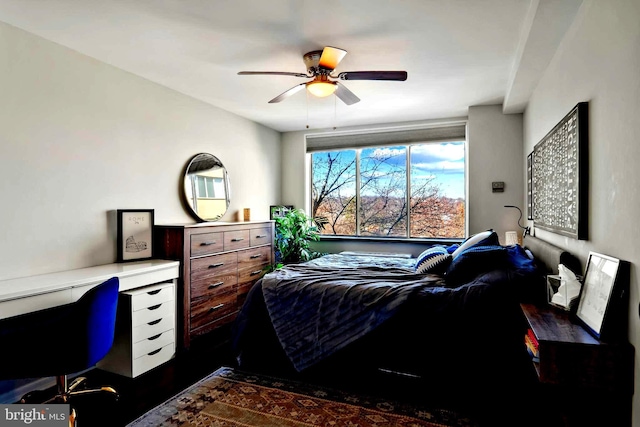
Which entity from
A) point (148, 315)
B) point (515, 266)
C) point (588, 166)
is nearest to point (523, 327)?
point (515, 266)

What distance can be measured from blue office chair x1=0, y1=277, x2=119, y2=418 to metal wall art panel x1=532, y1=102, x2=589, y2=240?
2780mm

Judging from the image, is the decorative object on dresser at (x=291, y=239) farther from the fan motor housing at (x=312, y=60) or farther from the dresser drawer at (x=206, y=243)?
the fan motor housing at (x=312, y=60)

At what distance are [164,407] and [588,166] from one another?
9.47 feet

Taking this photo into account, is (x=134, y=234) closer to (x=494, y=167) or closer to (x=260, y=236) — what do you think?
(x=260, y=236)

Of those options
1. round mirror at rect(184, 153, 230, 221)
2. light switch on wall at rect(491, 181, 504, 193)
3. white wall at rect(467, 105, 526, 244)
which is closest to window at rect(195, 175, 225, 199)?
round mirror at rect(184, 153, 230, 221)

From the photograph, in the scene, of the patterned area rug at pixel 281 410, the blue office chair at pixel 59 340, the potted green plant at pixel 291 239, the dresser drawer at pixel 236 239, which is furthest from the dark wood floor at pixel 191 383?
the potted green plant at pixel 291 239

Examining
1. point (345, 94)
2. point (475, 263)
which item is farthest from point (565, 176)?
point (345, 94)

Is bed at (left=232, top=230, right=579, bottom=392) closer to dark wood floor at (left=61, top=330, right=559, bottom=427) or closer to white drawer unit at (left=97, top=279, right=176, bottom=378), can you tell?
dark wood floor at (left=61, top=330, right=559, bottom=427)

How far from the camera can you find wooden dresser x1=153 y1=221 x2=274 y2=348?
3.29 metres

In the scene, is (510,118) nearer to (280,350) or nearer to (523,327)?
(523,327)

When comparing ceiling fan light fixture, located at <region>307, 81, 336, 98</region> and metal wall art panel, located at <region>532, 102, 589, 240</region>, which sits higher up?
ceiling fan light fixture, located at <region>307, 81, 336, 98</region>

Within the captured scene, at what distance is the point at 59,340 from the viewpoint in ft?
6.40

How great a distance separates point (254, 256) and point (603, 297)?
3.44 meters

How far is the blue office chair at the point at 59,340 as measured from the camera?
74.1 inches
